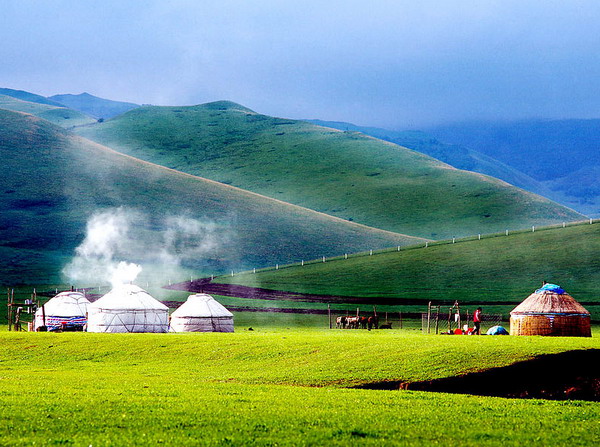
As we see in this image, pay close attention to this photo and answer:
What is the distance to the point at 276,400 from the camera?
1967cm

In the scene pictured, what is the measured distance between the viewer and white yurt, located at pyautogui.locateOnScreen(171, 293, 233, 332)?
5453 centimetres

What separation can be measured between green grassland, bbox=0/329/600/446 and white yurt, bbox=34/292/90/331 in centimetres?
2095

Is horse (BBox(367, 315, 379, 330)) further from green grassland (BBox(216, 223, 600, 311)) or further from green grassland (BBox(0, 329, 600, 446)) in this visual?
green grassland (BBox(0, 329, 600, 446))

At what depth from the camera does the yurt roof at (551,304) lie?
4203 centimetres

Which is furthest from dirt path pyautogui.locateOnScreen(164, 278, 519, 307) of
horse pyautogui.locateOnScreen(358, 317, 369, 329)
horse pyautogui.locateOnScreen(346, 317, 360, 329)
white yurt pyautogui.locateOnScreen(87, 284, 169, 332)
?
white yurt pyautogui.locateOnScreen(87, 284, 169, 332)

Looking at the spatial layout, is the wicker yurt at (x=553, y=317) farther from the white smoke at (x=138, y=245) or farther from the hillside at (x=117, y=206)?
the hillside at (x=117, y=206)

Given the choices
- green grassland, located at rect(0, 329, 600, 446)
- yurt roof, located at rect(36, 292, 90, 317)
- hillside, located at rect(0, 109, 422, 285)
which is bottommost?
green grassland, located at rect(0, 329, 600, 446)

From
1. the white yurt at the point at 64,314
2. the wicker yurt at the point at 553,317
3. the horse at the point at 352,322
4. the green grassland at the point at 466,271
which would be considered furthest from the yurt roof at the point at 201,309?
the green grassland at the point at 466,271

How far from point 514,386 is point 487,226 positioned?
154 m

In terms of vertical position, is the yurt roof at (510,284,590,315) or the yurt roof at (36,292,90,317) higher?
the yurt roof at (510,284,590,315)

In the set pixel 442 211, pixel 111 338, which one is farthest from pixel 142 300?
pixel 442 211

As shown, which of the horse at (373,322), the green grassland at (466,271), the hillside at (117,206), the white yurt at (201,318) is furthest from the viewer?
the hillside at (117,206)

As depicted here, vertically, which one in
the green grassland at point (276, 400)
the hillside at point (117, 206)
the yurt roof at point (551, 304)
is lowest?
the green grassland at point (276, 400)

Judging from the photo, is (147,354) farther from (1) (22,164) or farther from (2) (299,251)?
(1) (22,164)
